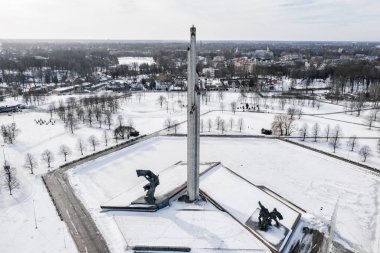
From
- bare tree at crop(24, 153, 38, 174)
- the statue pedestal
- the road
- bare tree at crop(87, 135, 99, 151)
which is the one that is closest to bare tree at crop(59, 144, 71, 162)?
the road

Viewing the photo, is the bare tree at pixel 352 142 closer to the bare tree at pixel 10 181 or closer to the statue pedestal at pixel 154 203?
the statue pedestal at pixel 154 203

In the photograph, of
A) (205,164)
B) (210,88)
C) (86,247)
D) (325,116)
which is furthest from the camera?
(210,88)

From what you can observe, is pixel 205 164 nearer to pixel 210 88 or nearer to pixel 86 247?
pixel 86 247

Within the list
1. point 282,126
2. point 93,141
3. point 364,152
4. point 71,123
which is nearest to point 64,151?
point 93,141

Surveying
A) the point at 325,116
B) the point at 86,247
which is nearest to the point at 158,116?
the point at 325,116

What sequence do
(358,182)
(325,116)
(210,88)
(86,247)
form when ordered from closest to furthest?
(86,247) → (358,182) → (325,116) → (210,88)

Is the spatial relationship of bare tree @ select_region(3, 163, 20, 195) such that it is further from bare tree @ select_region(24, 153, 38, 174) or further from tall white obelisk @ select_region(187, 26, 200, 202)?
tall white obelisk @ select_region(187, 26, 200, 202)
